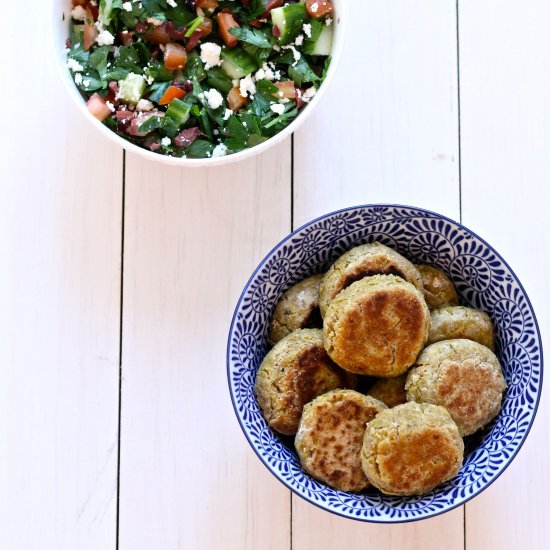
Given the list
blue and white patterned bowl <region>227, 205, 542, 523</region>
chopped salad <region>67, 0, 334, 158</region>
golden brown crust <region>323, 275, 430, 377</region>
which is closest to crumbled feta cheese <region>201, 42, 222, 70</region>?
chopped salad <region>67, 0, 334, 158</region>

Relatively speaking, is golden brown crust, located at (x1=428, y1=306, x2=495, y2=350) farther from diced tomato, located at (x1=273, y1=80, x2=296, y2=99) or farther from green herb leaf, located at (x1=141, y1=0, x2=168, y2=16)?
green herb leaf, located at (x1=141, y1=0, x2=168, y2=16)

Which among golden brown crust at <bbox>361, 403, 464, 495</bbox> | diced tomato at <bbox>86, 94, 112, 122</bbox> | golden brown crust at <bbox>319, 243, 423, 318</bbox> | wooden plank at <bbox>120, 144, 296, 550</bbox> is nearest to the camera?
golden brown crust at <bbox>361, 403, 464, 495</bbox>

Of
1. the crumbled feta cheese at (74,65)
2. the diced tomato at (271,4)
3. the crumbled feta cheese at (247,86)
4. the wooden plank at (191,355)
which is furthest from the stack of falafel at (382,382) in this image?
the crumbled feta cheese at (74,65)

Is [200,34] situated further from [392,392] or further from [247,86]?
[392,392]

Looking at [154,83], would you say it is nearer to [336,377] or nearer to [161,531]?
[336,377]

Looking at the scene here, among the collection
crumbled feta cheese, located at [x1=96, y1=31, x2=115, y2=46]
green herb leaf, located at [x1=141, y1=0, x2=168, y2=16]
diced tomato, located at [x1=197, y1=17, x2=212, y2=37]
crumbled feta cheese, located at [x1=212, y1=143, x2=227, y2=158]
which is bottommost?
crumbled feta cheese, located at [x1=212, y1=143, x2=227, y2=158]

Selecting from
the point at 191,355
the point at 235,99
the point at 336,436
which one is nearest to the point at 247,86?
the point at 235,99

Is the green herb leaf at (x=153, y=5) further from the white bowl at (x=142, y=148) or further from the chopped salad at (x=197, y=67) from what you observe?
the white bowl at (x=142, y=148)

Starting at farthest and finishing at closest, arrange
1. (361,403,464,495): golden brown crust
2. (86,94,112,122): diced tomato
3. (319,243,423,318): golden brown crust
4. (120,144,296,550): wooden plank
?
(120,144,296,550): wooden plank
(86,94,112,122): diced tomato
(319,243,423,318): golden brown crust
(361,403,464,495): golden brown crust
